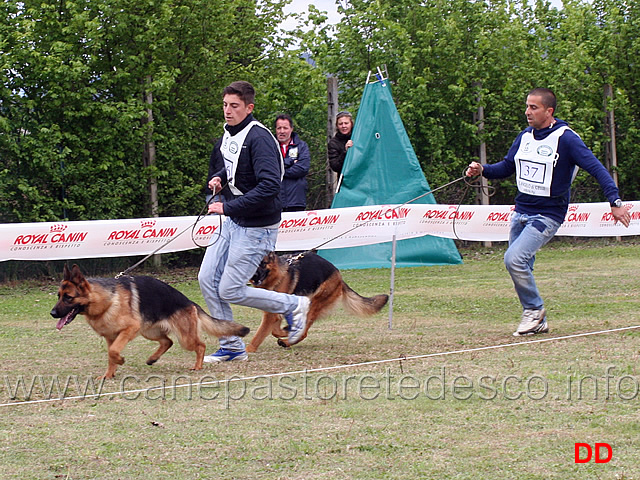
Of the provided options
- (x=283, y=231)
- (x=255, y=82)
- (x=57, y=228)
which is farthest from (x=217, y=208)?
(x=255, y=82)

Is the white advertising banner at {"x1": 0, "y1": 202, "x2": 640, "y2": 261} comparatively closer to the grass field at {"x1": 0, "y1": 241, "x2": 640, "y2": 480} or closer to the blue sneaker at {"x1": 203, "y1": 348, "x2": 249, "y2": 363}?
the grass field at {"x1": 0, "y1": 241, "x2": 640, "y2": 480}

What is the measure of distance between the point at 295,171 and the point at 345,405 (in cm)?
543

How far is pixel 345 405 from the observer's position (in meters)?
4.81

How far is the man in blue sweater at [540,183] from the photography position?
273 inches

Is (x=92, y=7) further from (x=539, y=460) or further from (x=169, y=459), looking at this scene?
(x=539, y=460)

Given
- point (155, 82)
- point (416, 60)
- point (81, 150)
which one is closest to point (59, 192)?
point (81, 150)

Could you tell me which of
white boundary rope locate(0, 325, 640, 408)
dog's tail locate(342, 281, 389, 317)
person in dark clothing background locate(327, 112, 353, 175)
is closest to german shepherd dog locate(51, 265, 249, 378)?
white boundary rope locate(0, 325, 640, 408)

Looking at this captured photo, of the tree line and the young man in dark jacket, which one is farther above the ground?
the tree line

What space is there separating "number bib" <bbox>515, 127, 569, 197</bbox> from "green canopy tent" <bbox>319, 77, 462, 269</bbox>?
585 cm

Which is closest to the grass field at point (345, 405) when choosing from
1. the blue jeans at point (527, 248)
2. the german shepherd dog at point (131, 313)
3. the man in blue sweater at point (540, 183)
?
the german shepherd dog at point (131, 313)

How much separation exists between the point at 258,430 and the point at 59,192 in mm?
8700

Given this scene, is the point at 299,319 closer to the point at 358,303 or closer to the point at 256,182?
the point at 256,182

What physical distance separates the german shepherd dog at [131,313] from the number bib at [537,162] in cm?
277

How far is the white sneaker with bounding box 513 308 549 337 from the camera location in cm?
715
